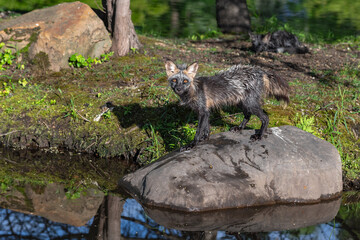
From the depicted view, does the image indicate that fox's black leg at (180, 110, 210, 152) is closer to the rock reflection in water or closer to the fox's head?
the fox's head

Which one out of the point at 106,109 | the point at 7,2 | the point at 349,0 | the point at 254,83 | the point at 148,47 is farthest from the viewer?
the point at 349,0

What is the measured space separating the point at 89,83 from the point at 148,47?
228 cm

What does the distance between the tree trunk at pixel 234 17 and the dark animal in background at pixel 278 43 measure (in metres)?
2.69

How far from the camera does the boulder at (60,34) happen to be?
9.73 meters

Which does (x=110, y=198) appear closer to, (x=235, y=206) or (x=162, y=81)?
(x=235, y=206)

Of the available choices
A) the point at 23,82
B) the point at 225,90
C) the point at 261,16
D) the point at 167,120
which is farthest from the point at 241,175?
the point at 261,16

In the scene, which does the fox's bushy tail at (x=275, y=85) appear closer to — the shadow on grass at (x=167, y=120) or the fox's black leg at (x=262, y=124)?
the fox's black leg at (x=262, y=124)

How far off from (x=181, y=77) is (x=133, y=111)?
6.17 feet

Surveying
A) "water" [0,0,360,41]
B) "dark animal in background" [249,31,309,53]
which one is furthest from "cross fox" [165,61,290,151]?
"water" [0,0,360,41]

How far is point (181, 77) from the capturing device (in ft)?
22.1

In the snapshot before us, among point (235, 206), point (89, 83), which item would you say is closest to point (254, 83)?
point (235, 206)

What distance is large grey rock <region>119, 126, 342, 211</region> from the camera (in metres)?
6.11

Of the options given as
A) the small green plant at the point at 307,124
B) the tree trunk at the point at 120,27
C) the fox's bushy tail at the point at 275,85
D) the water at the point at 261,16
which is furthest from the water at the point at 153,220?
the water at the point at 261,16

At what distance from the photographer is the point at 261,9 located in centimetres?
2208
